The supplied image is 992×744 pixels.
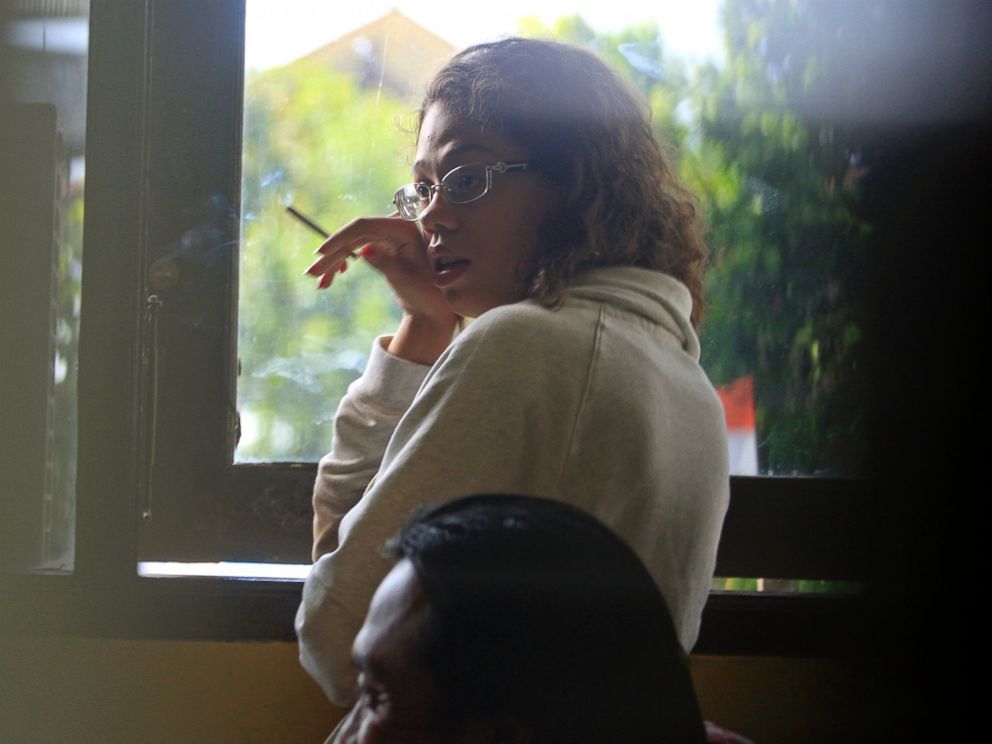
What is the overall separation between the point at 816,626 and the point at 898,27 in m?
0.53

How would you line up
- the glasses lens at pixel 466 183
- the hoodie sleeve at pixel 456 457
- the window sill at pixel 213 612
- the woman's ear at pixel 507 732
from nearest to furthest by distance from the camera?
the woman's ear at pixel 507 732 → the hoodie sleeve at pixel 456 457 → the glasses lens at pixel 466 183 → the window sill at pixel 213 612

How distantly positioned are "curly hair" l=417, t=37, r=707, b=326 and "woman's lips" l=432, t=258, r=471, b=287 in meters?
0.07

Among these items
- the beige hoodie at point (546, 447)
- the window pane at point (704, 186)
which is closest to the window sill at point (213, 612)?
the window pane at point (704, 186)

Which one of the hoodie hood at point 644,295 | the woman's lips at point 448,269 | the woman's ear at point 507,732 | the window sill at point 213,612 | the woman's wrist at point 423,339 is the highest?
the woman's lips at point 448,269

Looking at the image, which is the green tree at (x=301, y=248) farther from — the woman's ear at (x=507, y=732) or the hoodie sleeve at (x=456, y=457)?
the woman's ear at (x=507, y=732)

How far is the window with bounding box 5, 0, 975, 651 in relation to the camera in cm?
98

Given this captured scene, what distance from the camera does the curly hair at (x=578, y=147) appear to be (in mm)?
718

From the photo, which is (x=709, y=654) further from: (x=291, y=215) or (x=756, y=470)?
(x=291, y=215)

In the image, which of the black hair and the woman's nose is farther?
the woman's nose

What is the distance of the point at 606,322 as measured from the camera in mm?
675

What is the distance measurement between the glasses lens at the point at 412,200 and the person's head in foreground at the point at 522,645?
298mm

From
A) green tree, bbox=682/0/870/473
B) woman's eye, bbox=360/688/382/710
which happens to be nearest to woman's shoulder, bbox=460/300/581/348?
woman's eye, bbox=360/688/382/710

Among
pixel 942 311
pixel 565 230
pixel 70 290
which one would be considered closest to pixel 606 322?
pixel 565 230

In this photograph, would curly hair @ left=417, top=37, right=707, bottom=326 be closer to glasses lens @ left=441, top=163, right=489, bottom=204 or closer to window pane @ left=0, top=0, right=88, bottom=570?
glasses lens @ left=441, top=163, right=489, bottom=204
